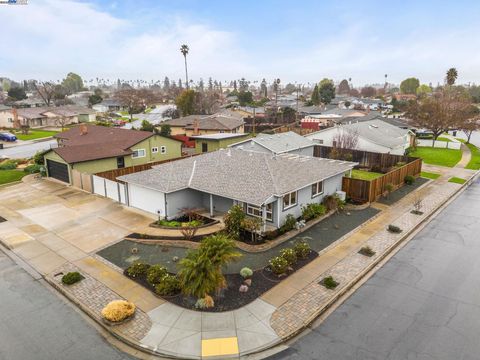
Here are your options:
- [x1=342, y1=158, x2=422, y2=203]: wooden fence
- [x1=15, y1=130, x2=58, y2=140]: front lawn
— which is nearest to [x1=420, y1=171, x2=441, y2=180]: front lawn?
[x1=342, y1=158, x2=422, y2=203]: wooden fence

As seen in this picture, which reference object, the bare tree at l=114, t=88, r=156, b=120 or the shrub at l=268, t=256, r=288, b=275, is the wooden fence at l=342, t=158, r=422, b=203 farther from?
the bare tree at l=114, t=88, r=156, b=120

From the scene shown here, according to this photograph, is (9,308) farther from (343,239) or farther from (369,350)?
(343,239)

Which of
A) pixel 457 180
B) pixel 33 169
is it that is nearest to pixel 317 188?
pixel 457 180

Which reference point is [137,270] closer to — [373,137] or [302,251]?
[302,251]

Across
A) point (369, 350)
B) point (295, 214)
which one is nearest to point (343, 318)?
point (369, 350)

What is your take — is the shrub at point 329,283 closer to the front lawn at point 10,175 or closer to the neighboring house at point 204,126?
the front lawn at point 10,175

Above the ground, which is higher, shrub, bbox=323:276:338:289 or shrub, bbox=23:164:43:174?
shrub, bbox=23:164:43:174

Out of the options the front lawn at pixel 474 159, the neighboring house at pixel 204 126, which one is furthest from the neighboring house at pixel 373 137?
the neighboring house at pixel 204 126
